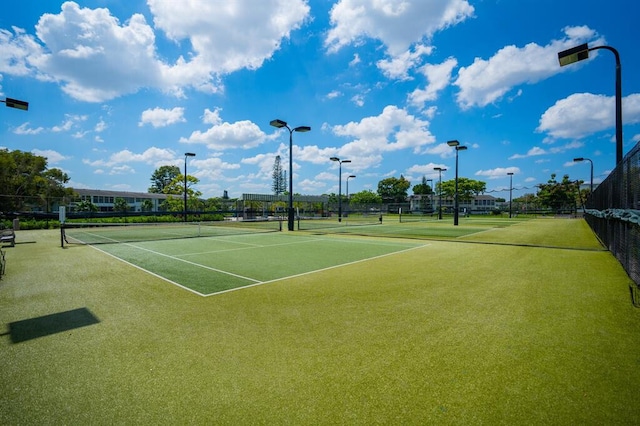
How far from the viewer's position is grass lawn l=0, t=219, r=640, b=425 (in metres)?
2.46

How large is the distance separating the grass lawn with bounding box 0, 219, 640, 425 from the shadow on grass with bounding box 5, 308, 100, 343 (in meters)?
0.04

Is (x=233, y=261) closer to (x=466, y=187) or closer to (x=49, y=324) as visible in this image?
(x=49, y=324)

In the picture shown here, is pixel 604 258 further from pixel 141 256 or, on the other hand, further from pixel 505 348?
pixel 141 256

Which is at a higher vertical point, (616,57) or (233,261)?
(616,57)

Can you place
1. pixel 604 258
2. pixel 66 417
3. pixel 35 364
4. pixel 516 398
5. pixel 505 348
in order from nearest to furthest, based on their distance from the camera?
pixel 66 417, pixel 516 398, pixel 35 364, pixel 505 348, pixel 604 258

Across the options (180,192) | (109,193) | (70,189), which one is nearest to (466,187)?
(180,192)

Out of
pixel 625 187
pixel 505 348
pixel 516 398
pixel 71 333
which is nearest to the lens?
pixel 516 398

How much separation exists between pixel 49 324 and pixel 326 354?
407 cm

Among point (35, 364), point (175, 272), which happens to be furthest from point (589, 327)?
point (175, 272)

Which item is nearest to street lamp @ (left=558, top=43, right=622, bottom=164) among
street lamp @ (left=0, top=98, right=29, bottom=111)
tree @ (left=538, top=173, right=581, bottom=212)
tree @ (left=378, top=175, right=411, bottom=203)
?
street lamp @ (left=0, top=98, right=29, bottom=111)

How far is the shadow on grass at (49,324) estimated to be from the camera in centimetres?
397

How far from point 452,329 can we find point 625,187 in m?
7.23

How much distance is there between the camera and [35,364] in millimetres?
3195

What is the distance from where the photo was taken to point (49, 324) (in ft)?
14.1
